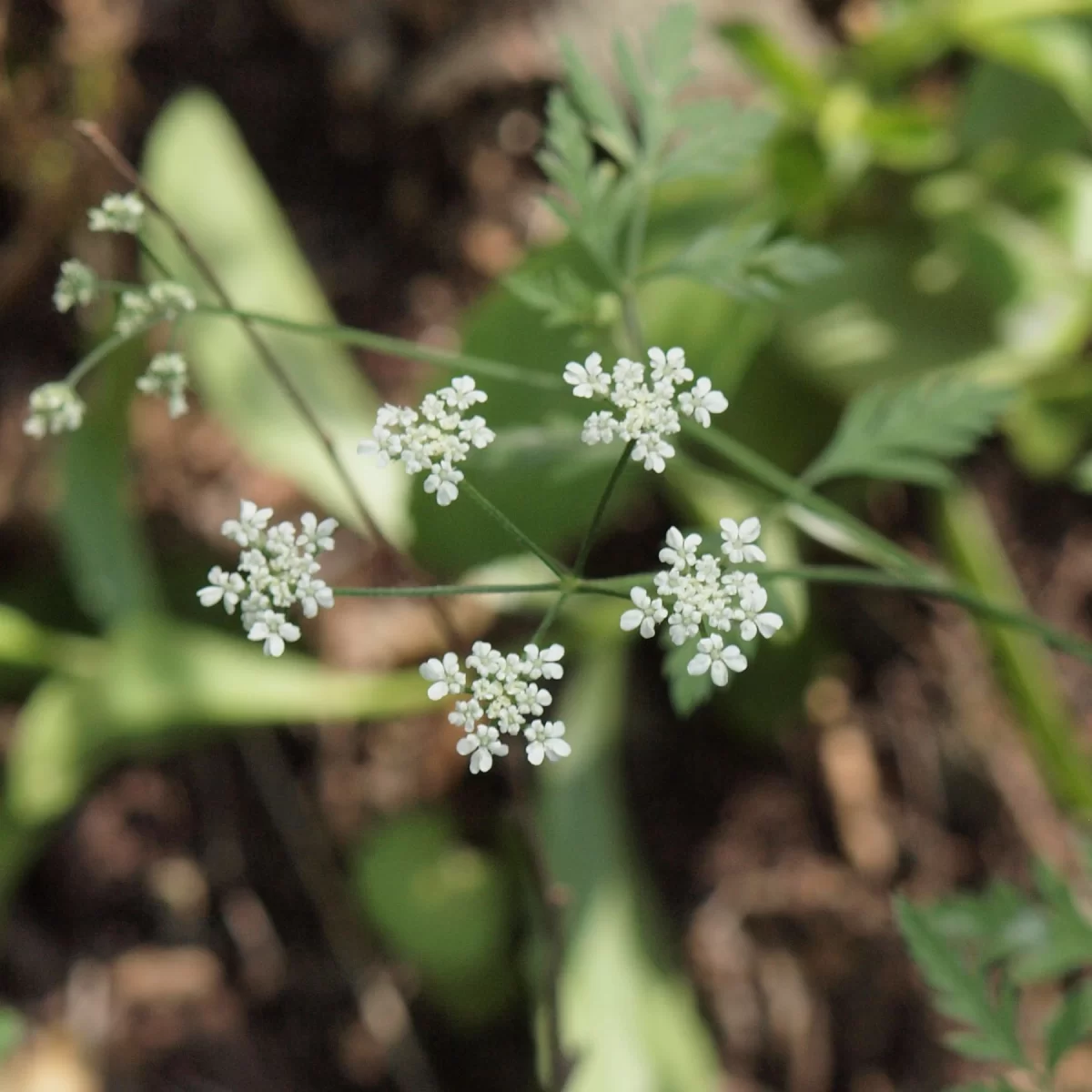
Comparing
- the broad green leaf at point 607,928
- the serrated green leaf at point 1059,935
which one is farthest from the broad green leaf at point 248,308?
the serrated green leaf at point 1059,935

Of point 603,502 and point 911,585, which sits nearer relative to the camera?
point 603,502

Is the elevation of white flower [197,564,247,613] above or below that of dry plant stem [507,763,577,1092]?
above

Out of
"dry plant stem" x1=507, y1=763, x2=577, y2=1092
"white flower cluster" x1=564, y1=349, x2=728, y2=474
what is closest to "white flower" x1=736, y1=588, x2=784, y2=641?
"white flower cluster" x1=564, y1=349, x2=728, y2=474

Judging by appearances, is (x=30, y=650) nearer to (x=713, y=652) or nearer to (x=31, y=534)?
(x=31, y=534)

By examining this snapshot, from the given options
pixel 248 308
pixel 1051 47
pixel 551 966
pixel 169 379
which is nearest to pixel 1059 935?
pixel 551 966

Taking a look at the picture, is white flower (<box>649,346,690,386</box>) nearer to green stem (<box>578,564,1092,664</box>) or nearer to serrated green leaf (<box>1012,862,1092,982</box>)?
green stem (<box>578,564,1092,664</box>)

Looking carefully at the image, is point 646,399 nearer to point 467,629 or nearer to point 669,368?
point 669,368

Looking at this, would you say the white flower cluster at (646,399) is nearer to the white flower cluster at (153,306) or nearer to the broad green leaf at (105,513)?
the white flower cluster at (153,306)
